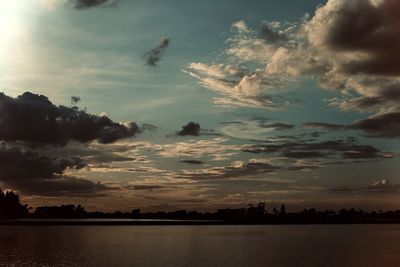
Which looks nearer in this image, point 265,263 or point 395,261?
point 265,263

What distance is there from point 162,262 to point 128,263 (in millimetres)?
5645

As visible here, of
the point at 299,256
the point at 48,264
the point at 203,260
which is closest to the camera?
the point at 48,264

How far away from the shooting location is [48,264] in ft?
256

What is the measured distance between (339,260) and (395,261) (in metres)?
9.39

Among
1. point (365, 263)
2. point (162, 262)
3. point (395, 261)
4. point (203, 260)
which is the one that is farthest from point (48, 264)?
point (395, 261)

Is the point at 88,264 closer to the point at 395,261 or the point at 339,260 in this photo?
the point at 339,260

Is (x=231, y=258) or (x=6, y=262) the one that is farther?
(x=231, y=258)

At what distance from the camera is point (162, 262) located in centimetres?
8219

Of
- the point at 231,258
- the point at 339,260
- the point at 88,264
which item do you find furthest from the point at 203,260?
the point at 339,260

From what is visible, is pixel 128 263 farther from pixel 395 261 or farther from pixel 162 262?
pixel 395 261

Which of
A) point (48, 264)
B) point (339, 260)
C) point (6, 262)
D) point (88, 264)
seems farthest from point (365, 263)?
point (6, 262)

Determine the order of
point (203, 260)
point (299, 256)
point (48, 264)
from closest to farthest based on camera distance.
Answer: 1. point (48, 264)
2. point (203, 260)
3. point (299, 256)

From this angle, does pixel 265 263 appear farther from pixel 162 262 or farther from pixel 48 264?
pixel 48 264

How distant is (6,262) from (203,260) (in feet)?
104
